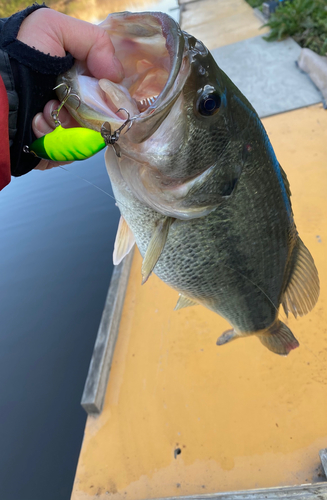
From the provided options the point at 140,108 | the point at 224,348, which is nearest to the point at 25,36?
the point at 140,108

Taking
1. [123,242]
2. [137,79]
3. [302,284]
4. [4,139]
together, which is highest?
[137,79]

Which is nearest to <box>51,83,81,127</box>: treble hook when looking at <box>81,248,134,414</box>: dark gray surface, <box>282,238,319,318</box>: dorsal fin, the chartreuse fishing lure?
the chartreuse fishing lure

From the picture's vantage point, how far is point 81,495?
216cm

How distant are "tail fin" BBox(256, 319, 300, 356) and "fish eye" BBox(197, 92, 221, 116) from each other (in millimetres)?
1074

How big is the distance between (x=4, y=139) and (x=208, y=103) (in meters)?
0.59

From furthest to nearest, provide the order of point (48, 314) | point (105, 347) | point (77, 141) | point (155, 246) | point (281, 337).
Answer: point (48, 314)
point (105, 347)
point (281, 337)
point (155, 246)
point (77, 141)

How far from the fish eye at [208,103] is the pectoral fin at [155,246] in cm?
37

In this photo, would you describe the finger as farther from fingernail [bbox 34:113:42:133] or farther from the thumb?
fingernail [bbox 34:113:42:133]

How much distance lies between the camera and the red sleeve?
32.6 inches

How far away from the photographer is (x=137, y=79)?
1030 mm

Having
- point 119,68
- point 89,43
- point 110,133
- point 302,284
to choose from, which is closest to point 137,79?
point 119,68

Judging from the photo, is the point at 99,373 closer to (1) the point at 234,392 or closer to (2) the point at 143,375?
(2) the point at 143,375

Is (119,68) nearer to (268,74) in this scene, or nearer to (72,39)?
(72,39)

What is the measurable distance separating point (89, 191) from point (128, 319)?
3.64 meters
